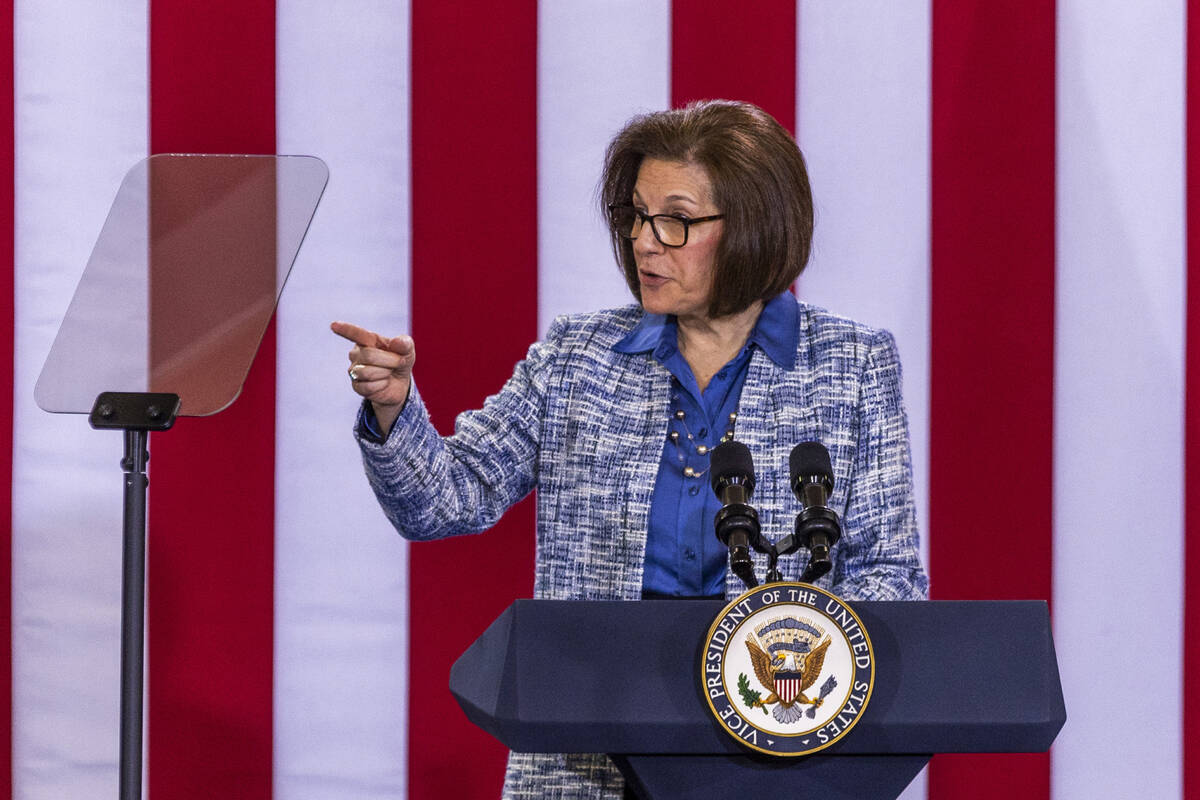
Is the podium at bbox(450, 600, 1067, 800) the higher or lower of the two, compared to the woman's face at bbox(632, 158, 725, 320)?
lower

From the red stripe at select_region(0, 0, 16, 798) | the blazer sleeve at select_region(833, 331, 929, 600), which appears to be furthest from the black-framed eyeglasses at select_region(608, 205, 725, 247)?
the red stripe at select_region(0, 0, 16, 798)

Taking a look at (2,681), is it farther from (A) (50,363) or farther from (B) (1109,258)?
(B) (1109,258)

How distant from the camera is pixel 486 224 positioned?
1.98 metres

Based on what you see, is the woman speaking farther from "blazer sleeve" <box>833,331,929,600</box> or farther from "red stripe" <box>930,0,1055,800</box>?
"red stripe" <box>930,0,1055,800</box>

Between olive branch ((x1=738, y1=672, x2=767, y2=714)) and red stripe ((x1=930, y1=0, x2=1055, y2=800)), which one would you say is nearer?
olive branch ((x1=738, y1=672, x2=767, y2=714))

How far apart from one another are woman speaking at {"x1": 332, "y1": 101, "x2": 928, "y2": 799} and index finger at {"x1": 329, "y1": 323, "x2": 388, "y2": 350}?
4.5 inches

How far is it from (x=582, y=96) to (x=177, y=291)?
83 centimetres

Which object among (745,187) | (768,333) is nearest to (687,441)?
(768,333)

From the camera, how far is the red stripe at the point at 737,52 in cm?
196

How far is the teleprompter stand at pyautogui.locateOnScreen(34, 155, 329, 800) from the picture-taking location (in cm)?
123

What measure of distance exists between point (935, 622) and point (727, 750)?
0.57 feet

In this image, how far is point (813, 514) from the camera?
923 mm

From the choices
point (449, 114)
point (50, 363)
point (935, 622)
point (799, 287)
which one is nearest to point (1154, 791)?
point (799, 287)

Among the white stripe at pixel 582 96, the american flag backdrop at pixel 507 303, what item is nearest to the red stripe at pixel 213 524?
the american flag backdrop at pixel 507 303
